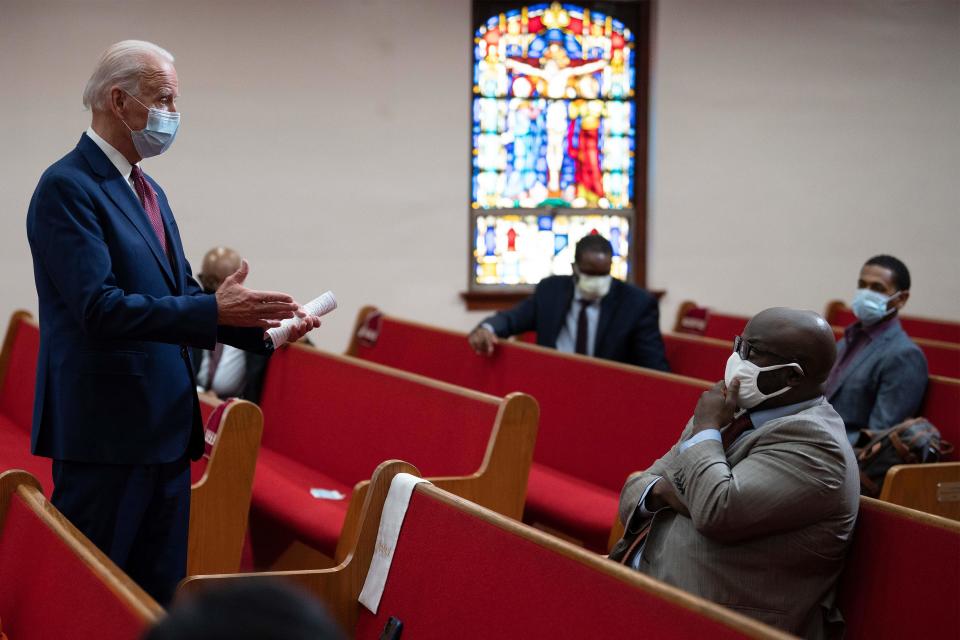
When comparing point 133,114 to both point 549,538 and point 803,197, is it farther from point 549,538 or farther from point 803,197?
point 803,197

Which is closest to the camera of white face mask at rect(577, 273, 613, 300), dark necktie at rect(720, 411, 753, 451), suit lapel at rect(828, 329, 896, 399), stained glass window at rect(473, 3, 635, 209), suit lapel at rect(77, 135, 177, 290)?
suit lapel at rect(77, 135, 177, 290)

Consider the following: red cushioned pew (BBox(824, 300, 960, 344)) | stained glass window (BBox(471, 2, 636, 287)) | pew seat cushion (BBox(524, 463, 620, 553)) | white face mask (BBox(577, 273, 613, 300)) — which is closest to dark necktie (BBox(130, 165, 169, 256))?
pew seat cushion (BBox(524, 463, 620, 553))

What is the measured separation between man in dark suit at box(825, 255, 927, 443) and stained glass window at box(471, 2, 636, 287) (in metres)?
3.68

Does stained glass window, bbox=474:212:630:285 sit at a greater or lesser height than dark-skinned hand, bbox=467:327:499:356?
greater

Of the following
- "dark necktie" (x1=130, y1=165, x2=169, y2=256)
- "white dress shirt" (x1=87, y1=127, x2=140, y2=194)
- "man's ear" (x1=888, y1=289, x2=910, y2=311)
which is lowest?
"man's ear" (x1=888, y1=289, x2=910, y2=311)

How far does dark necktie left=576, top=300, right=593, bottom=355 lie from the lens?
5484 millimetres

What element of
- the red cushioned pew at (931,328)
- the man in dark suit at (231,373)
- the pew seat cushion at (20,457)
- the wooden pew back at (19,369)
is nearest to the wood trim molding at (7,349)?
the wooden pew back at (19,369)

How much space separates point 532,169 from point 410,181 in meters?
0.90

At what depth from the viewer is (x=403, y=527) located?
2352 millimetres

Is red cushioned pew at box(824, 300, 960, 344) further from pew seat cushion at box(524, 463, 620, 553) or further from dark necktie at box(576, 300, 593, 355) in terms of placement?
pew seat cushion at box(524, 463, 620, 553)

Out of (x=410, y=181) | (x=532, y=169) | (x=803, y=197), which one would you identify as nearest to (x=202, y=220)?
(x=410, y=181)

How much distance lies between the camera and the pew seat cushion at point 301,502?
3.63 m

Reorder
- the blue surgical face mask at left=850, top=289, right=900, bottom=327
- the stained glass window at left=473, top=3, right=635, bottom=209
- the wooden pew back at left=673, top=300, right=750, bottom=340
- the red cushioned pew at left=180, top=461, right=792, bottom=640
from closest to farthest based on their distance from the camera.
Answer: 1. the red cushioned pew at left=180, top=461, right=792, bottom=640
2. the blue surgical face mask at left=850, top=289, right=900, bottom=327
3. the wooden pew back at left=673, top=300, right=750, bottom=340
4. the stained glass window at left=473, top=3, right=635, bottom=209

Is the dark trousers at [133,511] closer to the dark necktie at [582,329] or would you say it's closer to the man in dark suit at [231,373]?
the man in dark suit at [231,373]
